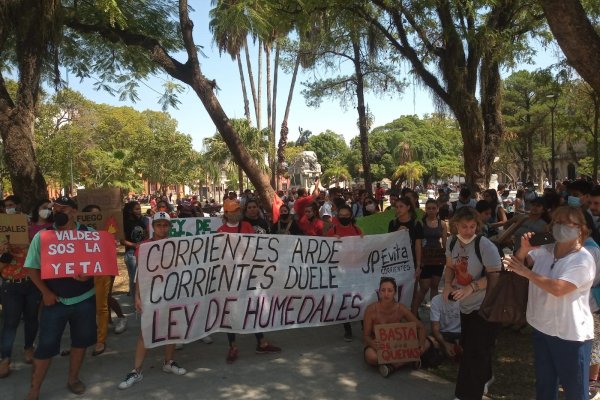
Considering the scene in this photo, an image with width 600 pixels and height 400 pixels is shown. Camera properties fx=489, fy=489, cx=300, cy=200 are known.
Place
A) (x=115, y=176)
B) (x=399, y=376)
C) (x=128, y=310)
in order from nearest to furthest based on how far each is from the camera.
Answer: (x=399, y=376) < (x=128, y=310) < (x=115, y=176)

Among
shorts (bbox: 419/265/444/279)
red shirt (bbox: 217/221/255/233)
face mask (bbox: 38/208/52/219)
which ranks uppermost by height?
face mask (bbox: 38/208/52/219)

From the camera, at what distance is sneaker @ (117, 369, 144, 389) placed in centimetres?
435

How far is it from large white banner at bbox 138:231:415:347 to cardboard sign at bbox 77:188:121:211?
2492 millimetres

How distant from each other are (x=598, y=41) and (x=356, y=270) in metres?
3.51

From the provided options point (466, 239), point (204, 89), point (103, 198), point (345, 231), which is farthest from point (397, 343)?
point (204, 89)

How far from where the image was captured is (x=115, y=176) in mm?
35750

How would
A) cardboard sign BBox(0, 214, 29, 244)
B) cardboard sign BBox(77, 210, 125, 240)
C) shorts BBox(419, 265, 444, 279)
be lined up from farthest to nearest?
cardboard sign BBox(77, 210, 125, 240) < shorts BBox(419, 265, 444, 279) < cardboard sign BBox(0, 214, 29, 244)

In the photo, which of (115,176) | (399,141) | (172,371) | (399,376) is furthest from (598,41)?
(399,141)

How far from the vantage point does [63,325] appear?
414 centimetres

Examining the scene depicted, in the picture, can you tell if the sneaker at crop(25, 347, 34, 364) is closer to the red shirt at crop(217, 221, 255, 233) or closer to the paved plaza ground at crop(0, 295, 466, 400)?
the paved plaza ground at crop(0, 295, 466, 400)

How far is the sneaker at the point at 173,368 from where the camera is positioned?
15.2 ft

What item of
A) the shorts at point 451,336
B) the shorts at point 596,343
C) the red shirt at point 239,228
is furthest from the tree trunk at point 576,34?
the red shirt at point 239,228

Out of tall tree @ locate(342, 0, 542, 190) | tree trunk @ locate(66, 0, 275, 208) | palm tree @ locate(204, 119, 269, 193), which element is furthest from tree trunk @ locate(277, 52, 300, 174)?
tree trunk @ locate(66, 0, 275, 208)

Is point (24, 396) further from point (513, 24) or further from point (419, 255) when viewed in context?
point (513, 24)
